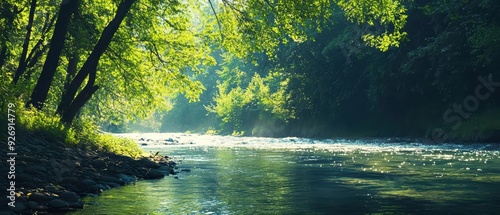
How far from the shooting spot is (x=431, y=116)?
46750 mm

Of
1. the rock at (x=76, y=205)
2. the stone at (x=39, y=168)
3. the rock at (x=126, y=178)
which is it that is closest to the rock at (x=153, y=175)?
the rock at (x=126, y=178)

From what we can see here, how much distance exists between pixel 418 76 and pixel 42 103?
32089 millimetres

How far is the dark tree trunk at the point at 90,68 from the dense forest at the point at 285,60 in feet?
0.14

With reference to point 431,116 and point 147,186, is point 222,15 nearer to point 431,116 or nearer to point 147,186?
point 147,186

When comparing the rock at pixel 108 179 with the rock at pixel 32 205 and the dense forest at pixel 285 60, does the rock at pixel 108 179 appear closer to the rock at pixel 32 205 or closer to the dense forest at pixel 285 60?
the dense forest at pixel 285 60

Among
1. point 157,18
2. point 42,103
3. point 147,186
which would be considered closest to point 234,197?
point 147,186

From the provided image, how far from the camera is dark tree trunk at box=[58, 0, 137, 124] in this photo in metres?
22.0

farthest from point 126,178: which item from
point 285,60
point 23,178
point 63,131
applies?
point 285,60

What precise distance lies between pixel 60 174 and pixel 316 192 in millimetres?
6828

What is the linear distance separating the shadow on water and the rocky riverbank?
0.61 meters

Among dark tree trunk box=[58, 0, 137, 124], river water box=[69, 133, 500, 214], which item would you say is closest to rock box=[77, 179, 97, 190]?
→ river water box=[69, 133, 500, 214]

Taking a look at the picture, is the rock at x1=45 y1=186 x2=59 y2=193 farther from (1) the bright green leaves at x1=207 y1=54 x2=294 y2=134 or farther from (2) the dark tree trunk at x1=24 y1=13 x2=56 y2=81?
(1) the bright green leaves at x1=207 y1=54 x2=294 y2=134

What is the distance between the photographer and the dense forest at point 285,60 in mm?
23281

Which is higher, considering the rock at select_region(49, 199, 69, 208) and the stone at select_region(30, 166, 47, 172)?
the stone at select_region(30, 166, 47, 172)
